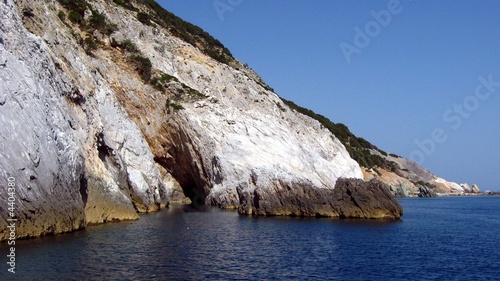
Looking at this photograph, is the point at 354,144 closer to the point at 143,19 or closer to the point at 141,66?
the point at 143,19

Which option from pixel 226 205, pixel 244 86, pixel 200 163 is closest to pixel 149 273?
pixel 226 205

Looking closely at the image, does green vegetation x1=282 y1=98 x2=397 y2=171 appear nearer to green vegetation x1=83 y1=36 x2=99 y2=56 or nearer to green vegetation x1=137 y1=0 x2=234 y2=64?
green vegetation x1=137 y1=0 x2=234 y2=64

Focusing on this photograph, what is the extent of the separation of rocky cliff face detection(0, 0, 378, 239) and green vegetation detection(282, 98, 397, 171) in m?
32.6

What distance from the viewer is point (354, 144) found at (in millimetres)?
126938

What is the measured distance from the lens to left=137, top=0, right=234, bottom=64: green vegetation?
8640 centimetres

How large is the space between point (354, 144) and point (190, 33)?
54908 millimetres

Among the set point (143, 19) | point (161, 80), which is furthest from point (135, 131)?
point (143, 19)

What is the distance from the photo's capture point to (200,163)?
2437 inches

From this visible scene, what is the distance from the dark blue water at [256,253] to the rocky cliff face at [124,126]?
3152mm

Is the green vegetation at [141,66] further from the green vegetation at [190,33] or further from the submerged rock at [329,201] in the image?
the submerged rock at [329,201]

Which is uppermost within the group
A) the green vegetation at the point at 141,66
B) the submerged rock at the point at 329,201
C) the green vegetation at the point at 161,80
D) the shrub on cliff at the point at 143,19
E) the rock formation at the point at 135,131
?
the shrub on cliff at the point at 143,19

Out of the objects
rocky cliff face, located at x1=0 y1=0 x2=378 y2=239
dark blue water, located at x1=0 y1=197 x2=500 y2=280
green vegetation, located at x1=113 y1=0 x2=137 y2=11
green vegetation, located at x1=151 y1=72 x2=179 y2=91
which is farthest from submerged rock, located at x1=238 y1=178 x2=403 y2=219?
green vegetation, located at x1=113 y1=0 x2=137 y2=11

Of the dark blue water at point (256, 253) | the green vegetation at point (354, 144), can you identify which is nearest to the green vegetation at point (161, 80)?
the dark blue water at point (256, 253)

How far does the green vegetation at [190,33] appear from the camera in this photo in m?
86.4
